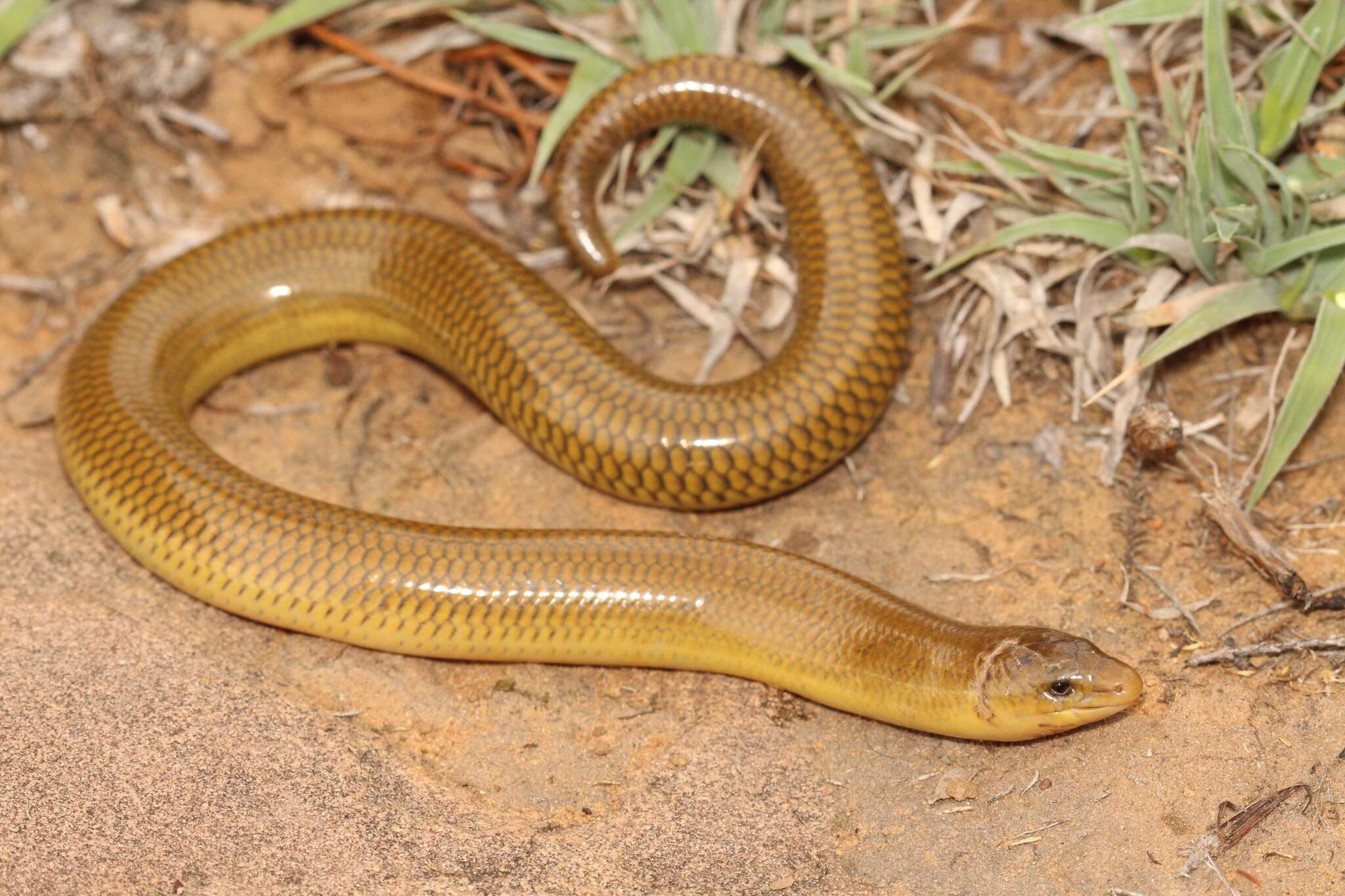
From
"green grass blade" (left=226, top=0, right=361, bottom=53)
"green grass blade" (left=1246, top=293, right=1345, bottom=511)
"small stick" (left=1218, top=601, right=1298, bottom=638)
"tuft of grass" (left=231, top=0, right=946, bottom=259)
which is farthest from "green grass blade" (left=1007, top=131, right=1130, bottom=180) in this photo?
"green grass blade" (left=226, top=0, right=361, bottom=53)

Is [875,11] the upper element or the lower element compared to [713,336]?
upper

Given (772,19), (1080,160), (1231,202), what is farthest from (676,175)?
(1231,202)

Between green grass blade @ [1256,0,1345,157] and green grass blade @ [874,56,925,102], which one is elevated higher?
green grass blade @ [1256,0,1345,157]

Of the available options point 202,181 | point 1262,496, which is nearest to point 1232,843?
point 1262,496

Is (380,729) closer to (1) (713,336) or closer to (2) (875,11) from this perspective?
(1) (713,336)

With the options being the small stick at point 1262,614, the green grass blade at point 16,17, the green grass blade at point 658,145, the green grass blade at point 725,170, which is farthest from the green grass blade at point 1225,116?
the green grass blade at point 16,17

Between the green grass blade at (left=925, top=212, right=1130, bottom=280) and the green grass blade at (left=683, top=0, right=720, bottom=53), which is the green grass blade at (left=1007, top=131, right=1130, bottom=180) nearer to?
the green grass blade at (left=925, top=212, right=1130, bottom=280)
